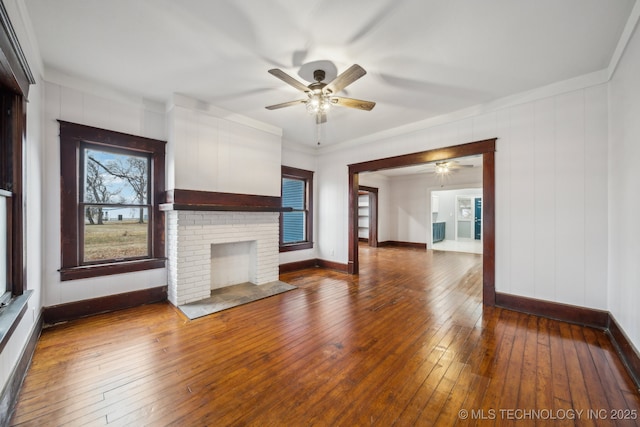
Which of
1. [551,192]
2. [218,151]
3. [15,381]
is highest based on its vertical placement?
[218,151]

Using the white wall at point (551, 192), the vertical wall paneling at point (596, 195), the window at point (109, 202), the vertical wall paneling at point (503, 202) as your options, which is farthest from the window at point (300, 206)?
the vertical wall paneling at point (596, 195)

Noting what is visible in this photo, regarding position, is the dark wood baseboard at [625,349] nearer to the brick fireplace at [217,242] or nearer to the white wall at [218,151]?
the brick fireplace at [217,242]

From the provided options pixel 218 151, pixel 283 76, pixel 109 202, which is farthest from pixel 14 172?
pixel 283 76

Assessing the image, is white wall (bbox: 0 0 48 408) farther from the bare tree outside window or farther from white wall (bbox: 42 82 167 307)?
the bare tree outside window

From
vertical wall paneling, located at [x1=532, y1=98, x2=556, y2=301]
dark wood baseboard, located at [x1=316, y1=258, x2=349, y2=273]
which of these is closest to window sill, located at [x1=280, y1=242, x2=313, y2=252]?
dark wood baseboard, located at [x1=316, y1=258, x2=349, y2=273]

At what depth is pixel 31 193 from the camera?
7.54ft

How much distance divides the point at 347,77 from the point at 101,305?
154 inches

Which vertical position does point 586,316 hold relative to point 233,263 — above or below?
below

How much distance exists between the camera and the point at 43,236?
2.77 meters

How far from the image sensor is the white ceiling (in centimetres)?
192

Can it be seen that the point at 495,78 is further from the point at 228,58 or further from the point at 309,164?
the point at 309,164

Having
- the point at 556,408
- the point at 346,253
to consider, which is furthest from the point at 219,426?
the point at 346,253

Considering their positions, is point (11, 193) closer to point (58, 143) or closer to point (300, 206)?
point (58, 143)

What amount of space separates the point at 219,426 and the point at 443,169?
23.6 feet
